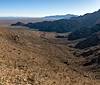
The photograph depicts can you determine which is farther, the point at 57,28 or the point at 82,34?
the point at 57,28

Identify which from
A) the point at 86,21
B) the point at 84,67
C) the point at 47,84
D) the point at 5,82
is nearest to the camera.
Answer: the point at 5,82

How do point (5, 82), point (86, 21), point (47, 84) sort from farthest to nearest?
1. point (86, 21)
2. point (47, 84)
3. point (5, 82)

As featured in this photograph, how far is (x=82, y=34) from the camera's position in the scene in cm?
12719

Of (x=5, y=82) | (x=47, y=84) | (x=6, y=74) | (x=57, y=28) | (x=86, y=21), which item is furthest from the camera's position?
(x=86, y=21)

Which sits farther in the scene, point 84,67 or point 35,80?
point 84,67

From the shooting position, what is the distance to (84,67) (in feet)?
184

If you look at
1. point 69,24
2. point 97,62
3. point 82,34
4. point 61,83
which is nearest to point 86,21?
point 69,24

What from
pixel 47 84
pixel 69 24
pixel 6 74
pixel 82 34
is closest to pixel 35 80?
pixel 47 84

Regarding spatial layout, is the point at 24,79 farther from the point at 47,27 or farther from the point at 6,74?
the point at 47,27

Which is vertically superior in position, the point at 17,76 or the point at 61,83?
the point at 17,76

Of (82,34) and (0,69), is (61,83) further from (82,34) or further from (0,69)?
(82,34)

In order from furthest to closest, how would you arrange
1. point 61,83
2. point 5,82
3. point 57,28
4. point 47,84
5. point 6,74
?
point 57,28 → point 61,83 → point 47,84 → point 6,74 → point 5,82

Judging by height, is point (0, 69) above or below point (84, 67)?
above

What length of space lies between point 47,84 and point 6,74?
390 centimetres
